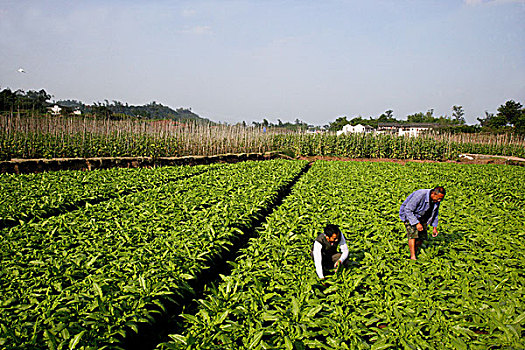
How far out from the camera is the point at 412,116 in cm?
9219

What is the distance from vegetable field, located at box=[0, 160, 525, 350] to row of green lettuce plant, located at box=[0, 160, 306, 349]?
0.01 metres

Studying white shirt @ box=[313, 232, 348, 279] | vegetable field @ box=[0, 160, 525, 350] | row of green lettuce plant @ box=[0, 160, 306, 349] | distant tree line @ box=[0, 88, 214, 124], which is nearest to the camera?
row of green lettuce plant @ box=[0, 160, 306, 349]

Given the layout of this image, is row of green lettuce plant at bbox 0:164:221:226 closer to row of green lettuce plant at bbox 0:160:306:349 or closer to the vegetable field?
the vegetable field

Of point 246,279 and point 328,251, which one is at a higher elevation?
point 328,251

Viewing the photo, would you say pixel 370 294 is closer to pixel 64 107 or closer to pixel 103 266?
pixel 103 266

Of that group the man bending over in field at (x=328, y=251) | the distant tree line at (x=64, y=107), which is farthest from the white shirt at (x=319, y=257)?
the distant tree line at (x=64, y=107)

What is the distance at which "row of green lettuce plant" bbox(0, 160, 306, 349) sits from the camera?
2.34m

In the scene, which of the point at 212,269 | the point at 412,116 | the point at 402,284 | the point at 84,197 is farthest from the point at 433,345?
the point at 412,116

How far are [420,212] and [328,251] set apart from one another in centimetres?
187

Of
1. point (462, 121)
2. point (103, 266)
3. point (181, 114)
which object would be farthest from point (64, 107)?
point (462, 121)

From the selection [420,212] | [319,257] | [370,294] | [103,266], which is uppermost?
[420,212]

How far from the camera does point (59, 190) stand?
6.39 m

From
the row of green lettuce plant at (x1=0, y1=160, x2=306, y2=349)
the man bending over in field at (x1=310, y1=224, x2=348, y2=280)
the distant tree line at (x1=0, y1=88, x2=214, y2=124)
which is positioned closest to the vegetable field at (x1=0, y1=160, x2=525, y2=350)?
the row of green lettuce plant at (x1=0, y1=160, x2=306, y2=349)

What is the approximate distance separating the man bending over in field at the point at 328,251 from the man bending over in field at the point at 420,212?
1.29m
